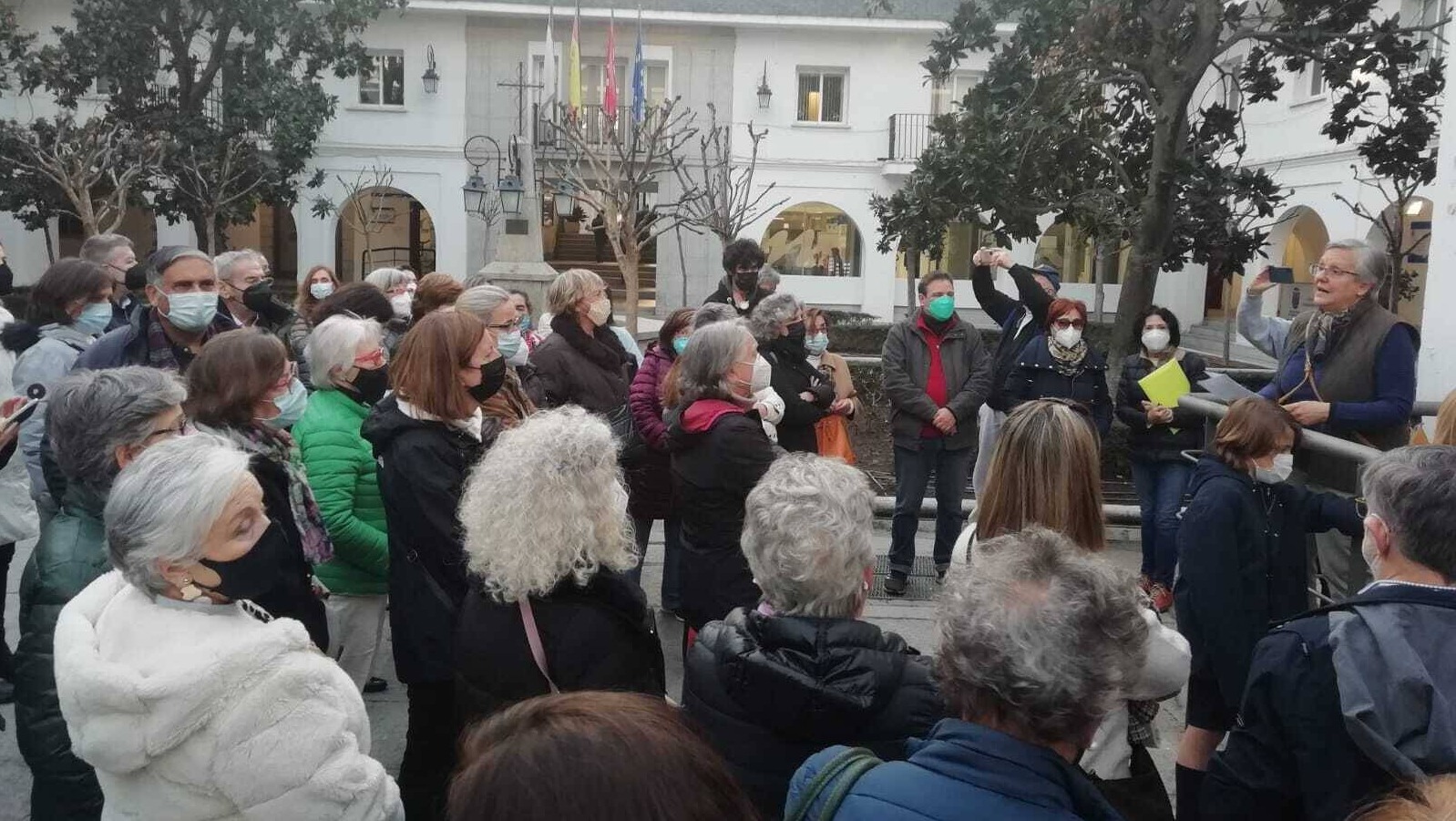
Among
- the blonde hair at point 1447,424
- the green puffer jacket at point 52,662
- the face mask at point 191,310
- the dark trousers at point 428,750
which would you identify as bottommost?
the dark trousers at point 428,750

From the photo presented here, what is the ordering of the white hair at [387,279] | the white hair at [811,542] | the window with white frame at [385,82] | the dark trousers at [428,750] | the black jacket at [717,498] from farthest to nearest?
the window with white frame at [385,82] → the white hair at [387,279] → the black jacket at [717,498] → the dark trousers at [428,750] → the white hair at [811,542]

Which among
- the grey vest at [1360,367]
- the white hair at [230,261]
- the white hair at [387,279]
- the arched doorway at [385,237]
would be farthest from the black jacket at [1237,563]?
the arched doorway at [385,237]

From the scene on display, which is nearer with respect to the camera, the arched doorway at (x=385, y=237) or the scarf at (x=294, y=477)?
the scarf at (x=294, y=477)

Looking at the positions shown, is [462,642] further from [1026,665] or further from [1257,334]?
[1257,334]

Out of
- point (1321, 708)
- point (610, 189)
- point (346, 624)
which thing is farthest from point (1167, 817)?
point (610, 189)

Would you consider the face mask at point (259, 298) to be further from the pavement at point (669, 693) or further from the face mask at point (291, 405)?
the face mask at point (291, 405)

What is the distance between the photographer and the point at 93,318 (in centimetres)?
554

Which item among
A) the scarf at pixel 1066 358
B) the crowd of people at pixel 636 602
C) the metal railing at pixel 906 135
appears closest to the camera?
the crowd of people at pixel 636 602

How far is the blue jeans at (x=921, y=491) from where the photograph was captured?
23.7 ft

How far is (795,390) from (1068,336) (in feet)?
5.81

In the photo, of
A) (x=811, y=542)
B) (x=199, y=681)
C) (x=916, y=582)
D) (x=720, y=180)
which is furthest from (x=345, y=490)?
(x=720, y=180)

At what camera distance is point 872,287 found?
100 ft

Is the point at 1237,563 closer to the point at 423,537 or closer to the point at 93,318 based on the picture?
the point at 423,537

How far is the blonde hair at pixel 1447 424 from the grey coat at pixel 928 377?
11.1 ft
